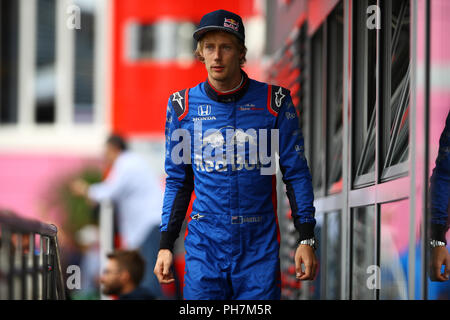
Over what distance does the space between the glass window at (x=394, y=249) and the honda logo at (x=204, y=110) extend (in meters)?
0.72

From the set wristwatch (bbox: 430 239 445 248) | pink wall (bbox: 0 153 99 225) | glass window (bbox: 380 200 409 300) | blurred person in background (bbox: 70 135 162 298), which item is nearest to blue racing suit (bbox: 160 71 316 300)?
glass window (bbox: 380 200 409 300)

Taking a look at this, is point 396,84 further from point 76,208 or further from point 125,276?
point 76,208

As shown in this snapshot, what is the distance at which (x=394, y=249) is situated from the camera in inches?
122

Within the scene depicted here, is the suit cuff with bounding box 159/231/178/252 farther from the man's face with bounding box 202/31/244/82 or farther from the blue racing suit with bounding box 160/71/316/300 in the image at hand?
the man's face with bounding box 202/31/244/82

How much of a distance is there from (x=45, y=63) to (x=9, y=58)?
850 millimetres

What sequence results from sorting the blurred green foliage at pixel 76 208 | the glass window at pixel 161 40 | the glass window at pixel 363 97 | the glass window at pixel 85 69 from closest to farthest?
the glass window at pixel 363 97 < the blurred green foliage at pixel 76 208 < the glass window at pixel 161 40 < the glass window at pixel 85 69

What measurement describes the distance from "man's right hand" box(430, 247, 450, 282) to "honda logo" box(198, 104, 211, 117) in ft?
2.86

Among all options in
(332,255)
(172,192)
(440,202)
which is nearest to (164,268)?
(172,192)

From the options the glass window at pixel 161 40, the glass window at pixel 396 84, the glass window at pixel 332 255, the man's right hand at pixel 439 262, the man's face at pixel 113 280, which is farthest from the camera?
the glass window at pixel 161 40

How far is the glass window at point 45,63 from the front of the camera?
20844 mm

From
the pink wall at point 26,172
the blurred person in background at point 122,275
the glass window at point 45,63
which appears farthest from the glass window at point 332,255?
the glass window at point 45,63

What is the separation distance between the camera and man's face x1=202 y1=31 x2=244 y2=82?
2.92 meters

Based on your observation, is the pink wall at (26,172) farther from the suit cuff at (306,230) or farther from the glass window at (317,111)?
the suit cuff at (306,230)

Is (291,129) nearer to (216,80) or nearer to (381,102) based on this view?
(216,80)
